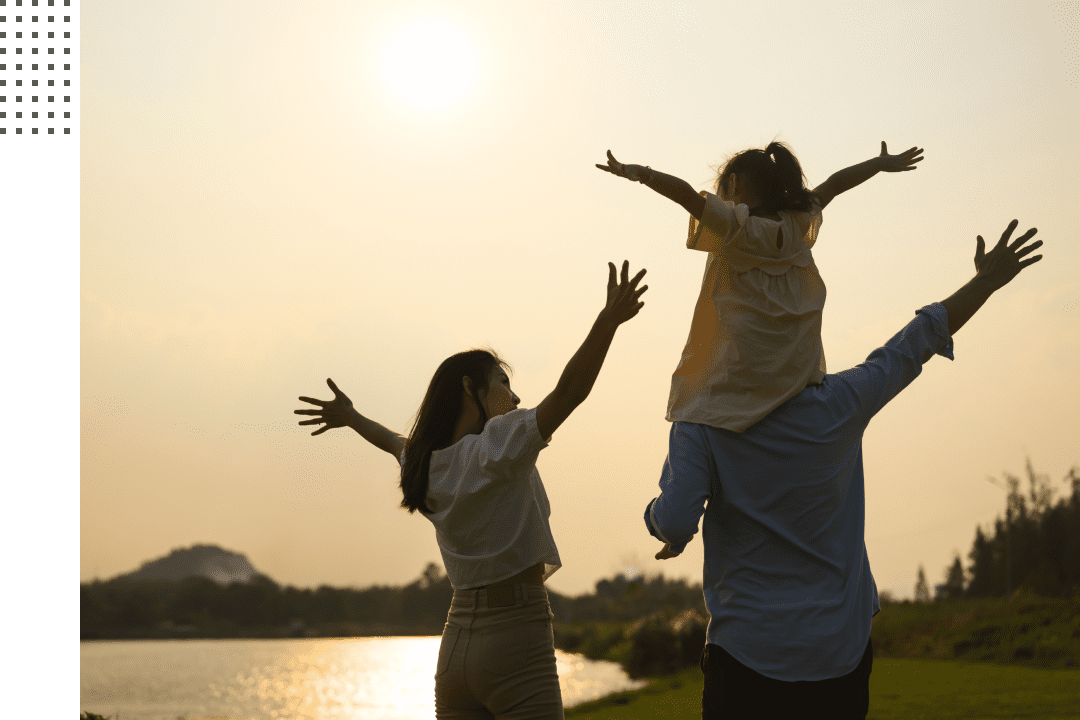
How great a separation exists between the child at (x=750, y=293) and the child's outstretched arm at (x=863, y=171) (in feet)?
0.78

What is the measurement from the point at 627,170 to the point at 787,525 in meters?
1.04

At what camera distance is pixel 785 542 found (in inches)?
89.7

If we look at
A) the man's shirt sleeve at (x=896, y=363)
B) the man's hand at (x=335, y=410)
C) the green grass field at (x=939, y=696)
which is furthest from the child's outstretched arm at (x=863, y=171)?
the green grass field at (x=939, y=696)

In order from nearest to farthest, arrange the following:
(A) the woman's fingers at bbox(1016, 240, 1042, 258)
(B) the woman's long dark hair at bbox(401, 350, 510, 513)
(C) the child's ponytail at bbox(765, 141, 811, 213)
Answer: (C) the child's ponytail at bbox(765, 141, 811, 213), (A) the woman's fingers at bbox(1016, 240, 1042, 258), (B) the woman's long dark hair at bbox(401, 350, 510, 513)

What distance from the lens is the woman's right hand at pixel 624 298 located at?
2.78 meters

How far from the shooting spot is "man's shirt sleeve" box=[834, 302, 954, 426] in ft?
7.82

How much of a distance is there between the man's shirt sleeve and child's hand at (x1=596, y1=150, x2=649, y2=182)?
798 mm

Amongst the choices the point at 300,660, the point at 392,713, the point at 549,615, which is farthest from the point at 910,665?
Answer: the point at 549,615

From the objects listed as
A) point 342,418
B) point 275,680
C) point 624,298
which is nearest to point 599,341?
point 624,298

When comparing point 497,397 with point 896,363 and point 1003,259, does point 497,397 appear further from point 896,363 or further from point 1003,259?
point 1003,259

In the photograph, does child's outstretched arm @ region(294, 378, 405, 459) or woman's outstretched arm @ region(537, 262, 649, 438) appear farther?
child's outstretched arm @ region(294, 378, 405, 459)

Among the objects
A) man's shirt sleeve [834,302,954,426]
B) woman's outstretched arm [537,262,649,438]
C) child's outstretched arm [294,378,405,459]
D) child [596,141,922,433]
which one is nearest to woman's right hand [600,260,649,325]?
woman's outstretched arm [537,262,649,438]

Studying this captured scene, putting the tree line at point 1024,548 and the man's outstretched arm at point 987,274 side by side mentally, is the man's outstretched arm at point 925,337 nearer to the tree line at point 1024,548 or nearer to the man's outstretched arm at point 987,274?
the man's outstretched arm at point 987,274

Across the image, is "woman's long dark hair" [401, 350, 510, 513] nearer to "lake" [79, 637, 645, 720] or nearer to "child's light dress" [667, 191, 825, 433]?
"child's light dress" [667, 191, 825, 433]
